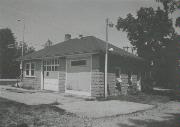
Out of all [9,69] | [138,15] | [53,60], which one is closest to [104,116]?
[53,60]

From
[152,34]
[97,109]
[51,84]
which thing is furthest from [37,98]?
[152,34]

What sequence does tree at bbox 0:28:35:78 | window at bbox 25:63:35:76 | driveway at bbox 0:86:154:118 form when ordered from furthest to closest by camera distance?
tree at bbox 0:28:35:78, window at bbox 25:63:35:76, driveway at bbox 0:86:154:118

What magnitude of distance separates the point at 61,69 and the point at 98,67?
4057mm

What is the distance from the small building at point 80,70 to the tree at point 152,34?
384 inches

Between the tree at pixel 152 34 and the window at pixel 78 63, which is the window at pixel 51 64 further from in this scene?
the tree at pixel 152 34

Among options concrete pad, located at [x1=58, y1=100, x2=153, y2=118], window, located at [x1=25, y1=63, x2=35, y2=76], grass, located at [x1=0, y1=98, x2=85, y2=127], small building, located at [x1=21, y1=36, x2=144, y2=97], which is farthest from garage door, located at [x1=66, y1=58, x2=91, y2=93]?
grass, located at [x1=0, y1=98, x2=85, y2=127]

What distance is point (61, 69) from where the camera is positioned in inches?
627

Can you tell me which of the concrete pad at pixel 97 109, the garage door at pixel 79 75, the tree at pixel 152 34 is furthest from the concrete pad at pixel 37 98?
the tree at pixel 152 34

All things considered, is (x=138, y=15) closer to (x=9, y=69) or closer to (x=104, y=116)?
(x=104, y=116)

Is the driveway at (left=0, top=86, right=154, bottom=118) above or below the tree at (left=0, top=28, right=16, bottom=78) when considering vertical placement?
below

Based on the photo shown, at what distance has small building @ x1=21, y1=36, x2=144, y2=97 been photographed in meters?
13.5

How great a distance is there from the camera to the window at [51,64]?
16.6 m

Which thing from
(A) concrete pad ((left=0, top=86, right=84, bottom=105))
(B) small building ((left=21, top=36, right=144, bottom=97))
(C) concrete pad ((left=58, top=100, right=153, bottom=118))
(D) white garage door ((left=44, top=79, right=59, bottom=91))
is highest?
(B) small building ((left=21, top=36, right=144, bottom=97))

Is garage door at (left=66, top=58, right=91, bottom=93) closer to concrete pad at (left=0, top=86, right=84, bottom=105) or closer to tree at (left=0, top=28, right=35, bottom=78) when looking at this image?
concrete pad at (left=0, top=86, right=84, bottom=105)
